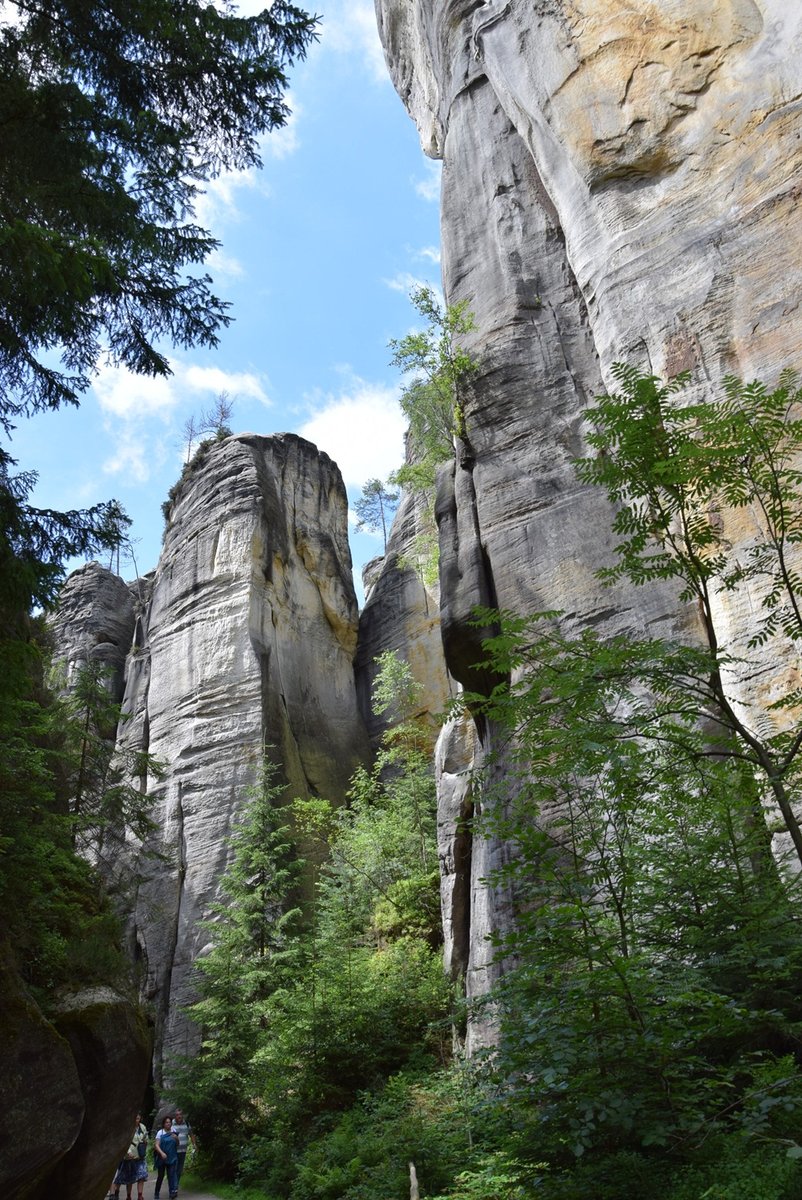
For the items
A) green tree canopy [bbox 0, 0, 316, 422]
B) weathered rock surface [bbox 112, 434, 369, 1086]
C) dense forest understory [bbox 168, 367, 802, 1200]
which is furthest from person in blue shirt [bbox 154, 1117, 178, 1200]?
green tree canopy [bbox 0, 0, 316, 422]

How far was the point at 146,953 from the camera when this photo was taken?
2305cm

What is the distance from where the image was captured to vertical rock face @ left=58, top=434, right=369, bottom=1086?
76.9 feet

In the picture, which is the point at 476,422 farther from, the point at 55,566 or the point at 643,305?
the point at 55,566

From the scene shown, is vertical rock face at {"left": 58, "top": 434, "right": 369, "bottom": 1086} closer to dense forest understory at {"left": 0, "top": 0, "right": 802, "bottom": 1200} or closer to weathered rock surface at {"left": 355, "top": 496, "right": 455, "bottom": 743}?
weathered rock surface at {"left": 355, "top": 496, "right": 455, "bottom": 743}

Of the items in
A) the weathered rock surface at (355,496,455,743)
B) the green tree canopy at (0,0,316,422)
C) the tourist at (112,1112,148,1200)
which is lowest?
the tourist at (112,1112,148,1200)

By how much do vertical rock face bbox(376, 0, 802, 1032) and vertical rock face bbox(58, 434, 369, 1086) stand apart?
26.8 feet

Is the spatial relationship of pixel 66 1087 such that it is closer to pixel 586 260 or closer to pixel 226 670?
pixel 586 260

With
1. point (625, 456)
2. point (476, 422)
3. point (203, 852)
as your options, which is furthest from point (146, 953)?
point (625, 456)

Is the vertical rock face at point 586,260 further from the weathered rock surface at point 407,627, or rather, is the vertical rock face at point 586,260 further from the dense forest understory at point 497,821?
the weathered rock surface at point 407,627

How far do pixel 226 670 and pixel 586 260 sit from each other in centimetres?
A: 1611

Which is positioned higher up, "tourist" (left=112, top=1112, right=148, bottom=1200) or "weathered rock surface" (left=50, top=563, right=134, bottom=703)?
"weathered rock surface" (left=50, top=563, right=134, bottom=703)

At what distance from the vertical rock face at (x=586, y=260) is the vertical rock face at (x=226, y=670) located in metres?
8.16

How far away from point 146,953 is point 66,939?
45.2 feet

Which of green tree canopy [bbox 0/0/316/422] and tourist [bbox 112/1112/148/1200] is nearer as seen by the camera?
green tree canopy [bbox 0/0/316/422]
